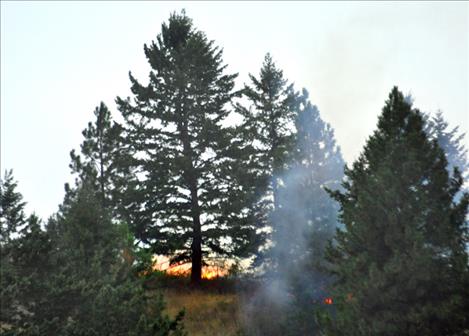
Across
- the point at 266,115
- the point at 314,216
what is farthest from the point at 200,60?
the point at 314,216

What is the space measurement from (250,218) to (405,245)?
1444 centimetres

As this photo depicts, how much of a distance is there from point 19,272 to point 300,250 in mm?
15141

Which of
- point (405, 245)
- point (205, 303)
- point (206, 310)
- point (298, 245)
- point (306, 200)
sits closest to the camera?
point (405, 245)

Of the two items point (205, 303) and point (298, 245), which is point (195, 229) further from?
point (298, 245)

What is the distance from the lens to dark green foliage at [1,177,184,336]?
979 centimetres

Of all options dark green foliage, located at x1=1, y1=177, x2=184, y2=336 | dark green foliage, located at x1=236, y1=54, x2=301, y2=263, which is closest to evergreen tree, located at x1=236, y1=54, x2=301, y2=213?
dark green foliage, located at x1=236, y1=54, x2=301, y2=263

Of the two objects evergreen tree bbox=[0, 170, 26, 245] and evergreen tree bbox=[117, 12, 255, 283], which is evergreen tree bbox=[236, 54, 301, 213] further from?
evergreen tree bbox=[0, 170, 26, 245]

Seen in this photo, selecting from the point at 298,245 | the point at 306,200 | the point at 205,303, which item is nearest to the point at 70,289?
the point at 205,303

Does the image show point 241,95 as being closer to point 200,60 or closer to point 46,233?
point 200,60

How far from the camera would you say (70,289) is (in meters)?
10.2

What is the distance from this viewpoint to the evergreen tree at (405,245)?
10.5m

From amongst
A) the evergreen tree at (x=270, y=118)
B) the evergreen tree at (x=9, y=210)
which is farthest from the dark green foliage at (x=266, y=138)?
the evergreen tree at (x=9, y=210)

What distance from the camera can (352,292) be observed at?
1152 cm

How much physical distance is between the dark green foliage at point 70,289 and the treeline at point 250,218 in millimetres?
34
